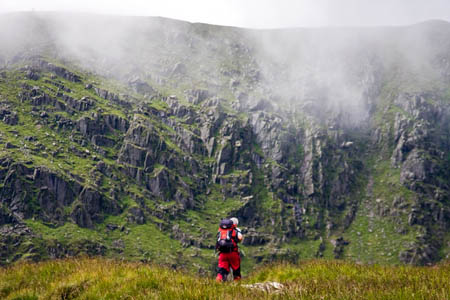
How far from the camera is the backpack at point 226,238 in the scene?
13.6m

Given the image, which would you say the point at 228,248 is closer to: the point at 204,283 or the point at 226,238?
the point at 226,238

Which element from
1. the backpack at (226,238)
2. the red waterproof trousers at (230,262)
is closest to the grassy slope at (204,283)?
the red waterproof trousers at (230,262)

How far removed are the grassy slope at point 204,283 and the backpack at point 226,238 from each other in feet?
4.63

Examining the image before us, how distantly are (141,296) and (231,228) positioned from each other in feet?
20.8

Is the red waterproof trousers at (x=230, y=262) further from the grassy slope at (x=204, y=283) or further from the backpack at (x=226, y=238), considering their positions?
the grassy slope at (x=204, y=283)

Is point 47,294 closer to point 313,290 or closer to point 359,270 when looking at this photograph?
point 313,290

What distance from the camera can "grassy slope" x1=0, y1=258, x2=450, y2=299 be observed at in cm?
734

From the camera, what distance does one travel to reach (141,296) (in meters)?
8.13

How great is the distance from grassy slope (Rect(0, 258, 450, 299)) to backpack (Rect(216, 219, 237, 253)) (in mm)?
1410

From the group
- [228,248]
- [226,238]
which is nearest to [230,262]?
[228,248]

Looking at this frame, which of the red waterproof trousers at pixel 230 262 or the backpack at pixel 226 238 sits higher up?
the backpack at pixel 226 238

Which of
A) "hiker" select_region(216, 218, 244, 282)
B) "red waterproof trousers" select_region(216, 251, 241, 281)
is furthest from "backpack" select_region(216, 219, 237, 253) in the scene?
"red waterproof trousers" select_region(216, 251, 241, 281)

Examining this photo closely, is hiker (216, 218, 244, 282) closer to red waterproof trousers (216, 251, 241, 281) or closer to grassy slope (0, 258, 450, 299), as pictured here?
red waterproof trousers (216, 251, 241, 281)

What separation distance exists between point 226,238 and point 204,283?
177 inches
